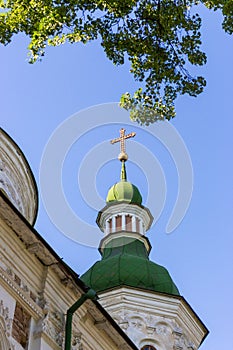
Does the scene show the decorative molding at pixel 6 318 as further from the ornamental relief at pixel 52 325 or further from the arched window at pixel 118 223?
the arched window at pixel 118 223

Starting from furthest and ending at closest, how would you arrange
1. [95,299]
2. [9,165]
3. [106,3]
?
[9,165]
[95,299]
[106,3]

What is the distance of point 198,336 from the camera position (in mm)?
20703

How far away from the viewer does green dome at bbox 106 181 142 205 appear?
26.7 metres

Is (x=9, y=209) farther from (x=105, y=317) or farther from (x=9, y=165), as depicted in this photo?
(x=9, y=165)

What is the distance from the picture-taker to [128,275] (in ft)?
70.0

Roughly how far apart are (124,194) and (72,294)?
15620 mm

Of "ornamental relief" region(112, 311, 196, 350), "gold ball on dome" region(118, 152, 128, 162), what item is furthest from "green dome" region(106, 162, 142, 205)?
"ornamental relief" region(112, 311, 196, 350)

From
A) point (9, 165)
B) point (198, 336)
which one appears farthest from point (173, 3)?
point (198, 336)

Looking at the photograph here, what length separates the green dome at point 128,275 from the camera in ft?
69.0

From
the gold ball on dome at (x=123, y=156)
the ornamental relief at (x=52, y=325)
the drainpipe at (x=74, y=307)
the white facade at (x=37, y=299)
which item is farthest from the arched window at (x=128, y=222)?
the ornamental relief at (x=52, y=325)

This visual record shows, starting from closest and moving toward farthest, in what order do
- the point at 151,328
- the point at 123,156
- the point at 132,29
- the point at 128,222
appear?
the point at 132,29 → the point at 151,328 → the point at 128,222 → the point at 123,156

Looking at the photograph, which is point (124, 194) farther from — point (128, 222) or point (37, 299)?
point (37, 299)

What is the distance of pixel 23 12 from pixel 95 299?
15.6 ft

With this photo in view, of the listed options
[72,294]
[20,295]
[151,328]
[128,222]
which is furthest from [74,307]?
[128,222]
